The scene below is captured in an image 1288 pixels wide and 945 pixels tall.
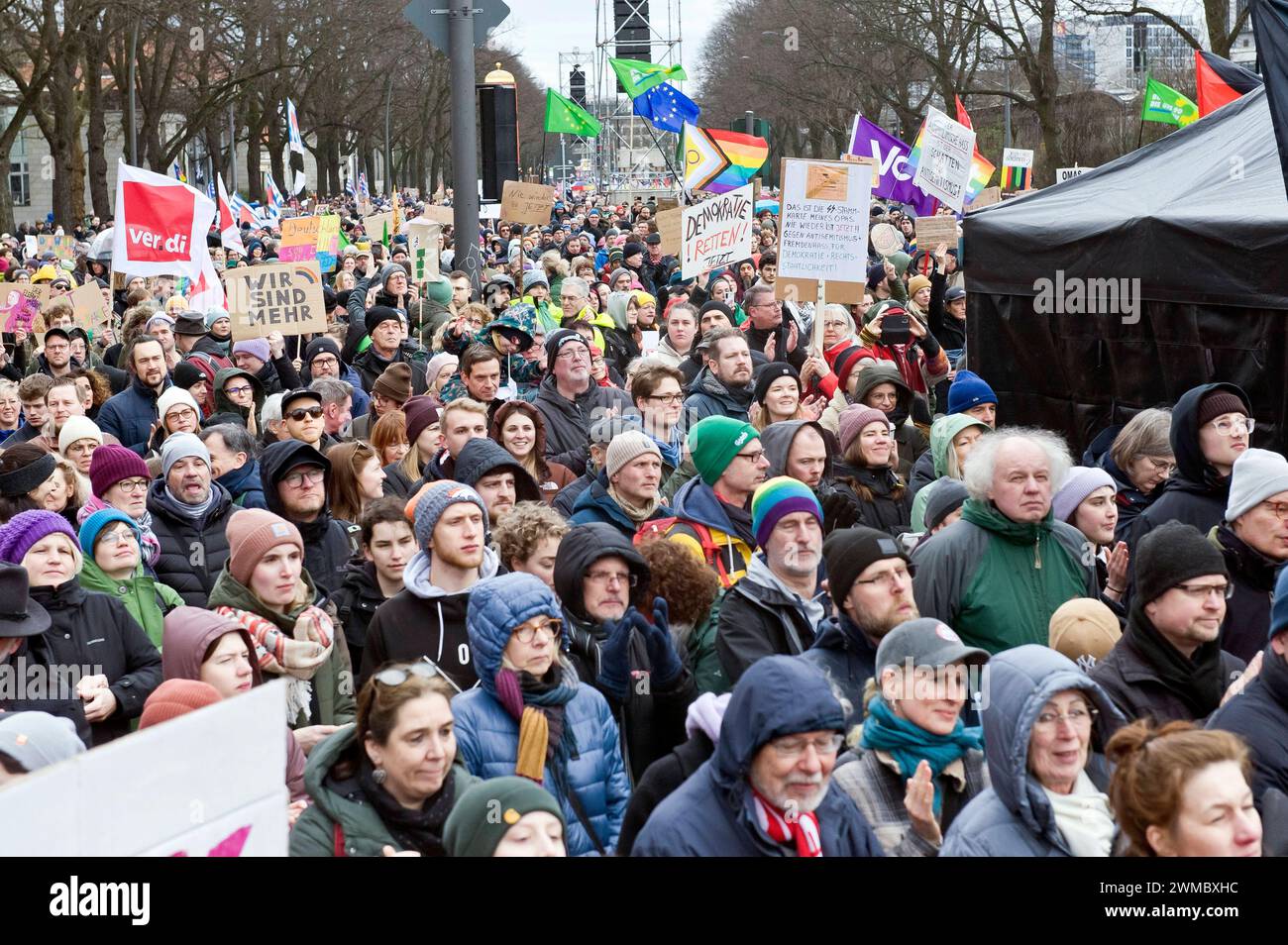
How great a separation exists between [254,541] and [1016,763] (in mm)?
2729

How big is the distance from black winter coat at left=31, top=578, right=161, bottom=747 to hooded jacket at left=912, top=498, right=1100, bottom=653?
2440 millimetres

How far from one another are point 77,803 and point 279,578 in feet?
11.0

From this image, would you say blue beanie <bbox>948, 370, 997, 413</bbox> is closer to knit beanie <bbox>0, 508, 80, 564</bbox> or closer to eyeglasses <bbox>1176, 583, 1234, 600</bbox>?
eyeglasses <bbox>1176, 583, 1234, 600</bbox>

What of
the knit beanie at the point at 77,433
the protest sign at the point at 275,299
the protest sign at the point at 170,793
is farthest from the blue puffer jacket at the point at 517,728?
the protest sign at the point at 275,299

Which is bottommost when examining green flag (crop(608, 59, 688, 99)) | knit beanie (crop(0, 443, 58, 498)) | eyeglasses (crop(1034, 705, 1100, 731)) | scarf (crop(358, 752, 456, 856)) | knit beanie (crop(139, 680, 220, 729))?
scarf (crop(358, 752, 456, 856))

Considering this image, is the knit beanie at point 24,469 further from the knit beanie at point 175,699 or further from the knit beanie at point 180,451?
the knit beanie at point 175,699

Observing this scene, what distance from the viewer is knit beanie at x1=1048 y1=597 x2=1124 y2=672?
475 centimetres

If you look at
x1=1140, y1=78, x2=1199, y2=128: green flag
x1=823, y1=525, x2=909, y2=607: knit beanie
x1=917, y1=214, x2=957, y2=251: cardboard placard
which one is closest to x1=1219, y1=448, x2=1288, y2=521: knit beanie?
x1=823, y1=525, x2=909, y2=607: knit beanie

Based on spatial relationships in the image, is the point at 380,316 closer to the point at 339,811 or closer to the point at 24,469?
the point at 24,469

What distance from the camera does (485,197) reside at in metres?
18.3

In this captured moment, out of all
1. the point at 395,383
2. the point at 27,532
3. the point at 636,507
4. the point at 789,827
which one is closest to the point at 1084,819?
the point at 789,827
